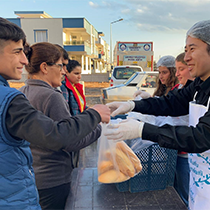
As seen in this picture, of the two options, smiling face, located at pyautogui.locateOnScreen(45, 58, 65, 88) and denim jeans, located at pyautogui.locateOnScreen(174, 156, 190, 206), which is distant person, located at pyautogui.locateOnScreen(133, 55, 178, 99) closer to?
denim jeans, located at pyautogui.locateOnScreen(174, 156, 190, 206)

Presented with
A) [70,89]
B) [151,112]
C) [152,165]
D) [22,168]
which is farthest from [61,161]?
[70,89]

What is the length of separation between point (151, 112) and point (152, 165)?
2.21ft

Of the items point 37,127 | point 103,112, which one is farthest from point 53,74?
point 37,127

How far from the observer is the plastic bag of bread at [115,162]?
6.24 ft

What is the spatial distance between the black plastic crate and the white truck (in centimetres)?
1135

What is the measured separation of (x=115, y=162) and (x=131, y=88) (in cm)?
587

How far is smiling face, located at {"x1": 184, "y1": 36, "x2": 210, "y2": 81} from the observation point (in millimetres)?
1389

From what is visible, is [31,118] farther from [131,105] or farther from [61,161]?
[131,105]

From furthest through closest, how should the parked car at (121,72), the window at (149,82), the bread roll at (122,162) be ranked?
the parked car at (121,72) < the window at (149,82) < the bread roll at (122,162)

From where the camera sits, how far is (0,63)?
1026mm

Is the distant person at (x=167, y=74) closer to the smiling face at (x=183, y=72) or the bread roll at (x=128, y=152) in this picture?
the smiling face at (x=183, y=72)

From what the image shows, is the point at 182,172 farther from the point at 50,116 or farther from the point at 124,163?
the point at 50,116

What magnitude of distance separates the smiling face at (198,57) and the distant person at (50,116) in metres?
1.02

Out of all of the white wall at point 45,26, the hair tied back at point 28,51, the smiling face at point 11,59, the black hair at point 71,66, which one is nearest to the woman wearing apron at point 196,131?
the smiling face at point 11,59
